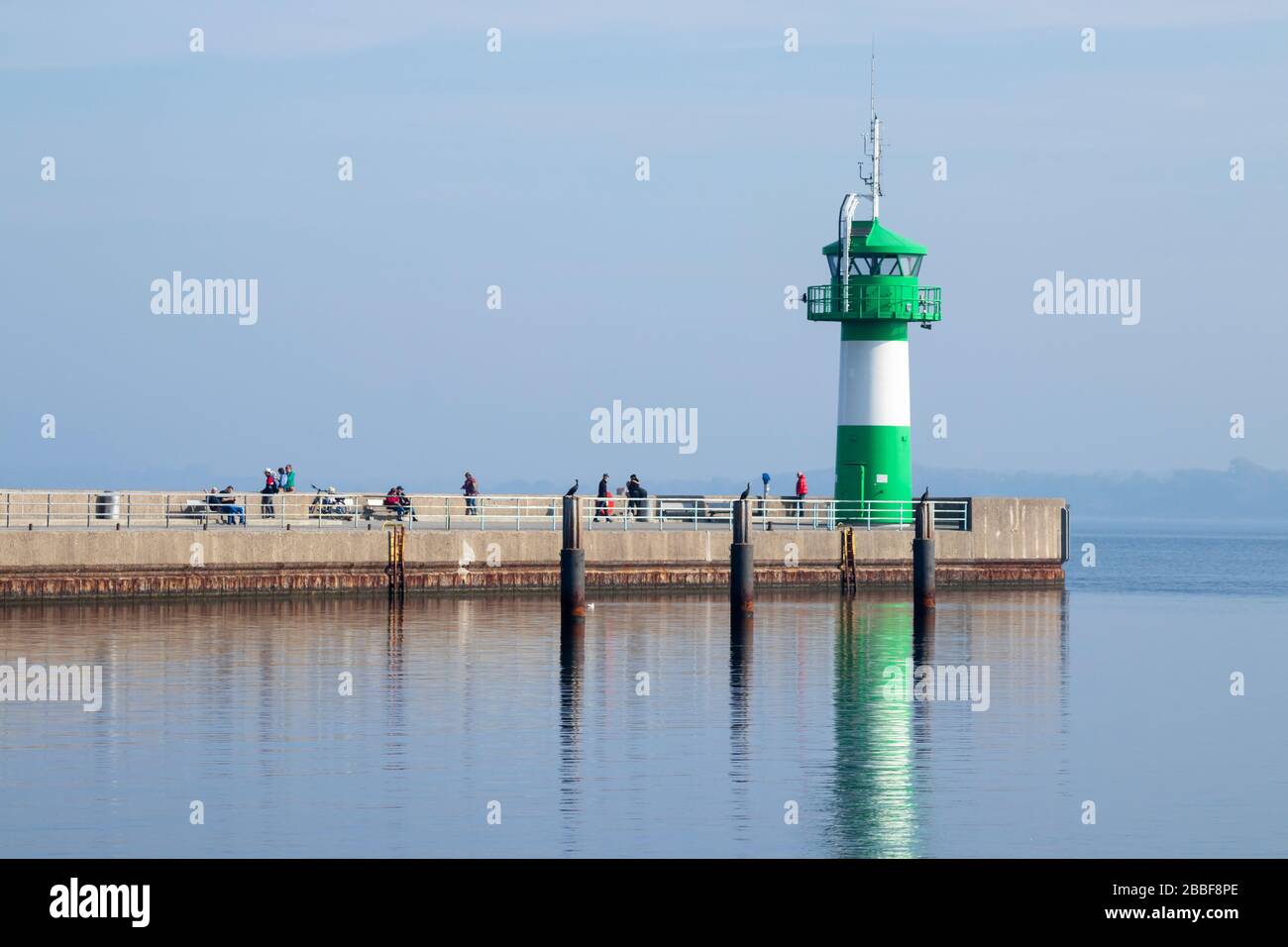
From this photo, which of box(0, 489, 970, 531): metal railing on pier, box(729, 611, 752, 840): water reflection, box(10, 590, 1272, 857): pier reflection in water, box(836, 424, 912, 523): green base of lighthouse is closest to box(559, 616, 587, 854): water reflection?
box(10, 590, 1272, 857): pier reflection in water

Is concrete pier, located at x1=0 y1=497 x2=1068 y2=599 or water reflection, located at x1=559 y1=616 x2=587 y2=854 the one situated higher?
concrete pier, located at x1=0 y1=497 x2=1068 y2=599

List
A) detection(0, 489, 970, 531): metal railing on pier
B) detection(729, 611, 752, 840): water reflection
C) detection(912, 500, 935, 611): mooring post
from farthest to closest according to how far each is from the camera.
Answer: detection(912, 500, 935, 611): mooring post, detection(0, 489, 970, 531): metal railing on pier, detection(729, 611, 752, 840): water reflection

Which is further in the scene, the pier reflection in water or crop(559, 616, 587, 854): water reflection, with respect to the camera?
crop(559, 616, 587, 854): water reflection

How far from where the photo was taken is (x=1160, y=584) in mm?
Answer: 77000

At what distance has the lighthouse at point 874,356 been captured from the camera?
53.6 meters

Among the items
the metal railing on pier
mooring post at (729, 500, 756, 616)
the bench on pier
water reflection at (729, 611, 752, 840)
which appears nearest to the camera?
water reflection at (729, 611, 752, 840)

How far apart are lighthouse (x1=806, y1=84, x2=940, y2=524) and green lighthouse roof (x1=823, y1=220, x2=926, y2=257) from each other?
0.03m

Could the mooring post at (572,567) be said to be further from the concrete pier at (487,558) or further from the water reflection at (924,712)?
the water reflection at (924,712)

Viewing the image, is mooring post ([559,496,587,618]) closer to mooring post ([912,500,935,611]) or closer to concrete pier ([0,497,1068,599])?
concrete pier ([0,497,1068,599])

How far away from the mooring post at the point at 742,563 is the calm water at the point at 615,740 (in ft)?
2.56

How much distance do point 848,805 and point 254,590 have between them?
1000 inches

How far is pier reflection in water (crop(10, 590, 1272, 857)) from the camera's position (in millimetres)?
19984
